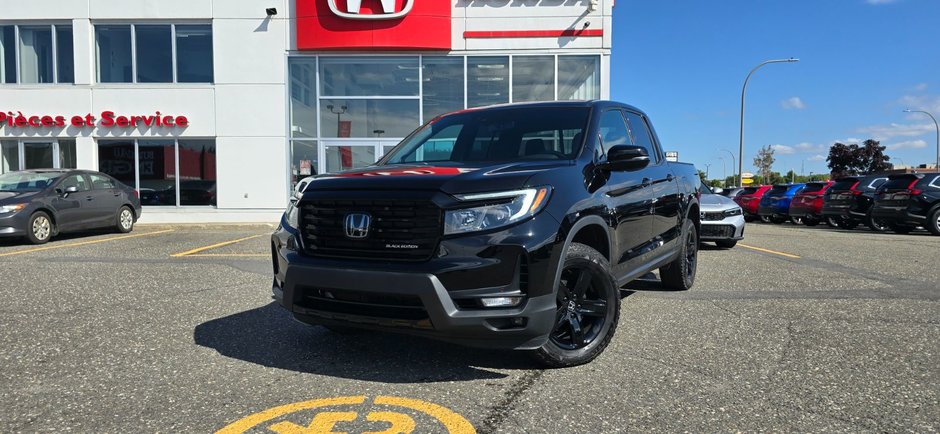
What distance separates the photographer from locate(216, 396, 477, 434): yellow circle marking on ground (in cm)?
255

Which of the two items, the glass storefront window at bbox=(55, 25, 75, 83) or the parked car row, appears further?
the glass storefront window at bbox=(55, 25, 75, 83)

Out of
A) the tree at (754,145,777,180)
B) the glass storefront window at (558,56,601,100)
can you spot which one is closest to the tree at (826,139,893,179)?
the tree at (754,145,777,180)

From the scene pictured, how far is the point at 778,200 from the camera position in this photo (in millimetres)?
19734

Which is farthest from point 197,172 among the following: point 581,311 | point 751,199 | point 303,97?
point 751,199

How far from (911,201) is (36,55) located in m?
23.8

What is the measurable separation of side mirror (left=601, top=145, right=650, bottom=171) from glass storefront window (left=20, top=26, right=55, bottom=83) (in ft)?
60.9

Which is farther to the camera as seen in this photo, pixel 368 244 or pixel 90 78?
pixel 90 78

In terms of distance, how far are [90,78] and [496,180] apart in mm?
17617

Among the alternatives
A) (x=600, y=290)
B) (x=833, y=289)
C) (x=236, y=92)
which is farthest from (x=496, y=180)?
(x=236, y=92)

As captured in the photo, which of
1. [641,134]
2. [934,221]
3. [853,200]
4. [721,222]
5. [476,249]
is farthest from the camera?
[853,200]

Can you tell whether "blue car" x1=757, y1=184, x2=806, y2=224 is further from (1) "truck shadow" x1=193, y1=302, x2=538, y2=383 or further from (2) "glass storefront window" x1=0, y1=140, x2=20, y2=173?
(2) "glass storefront window" x1=0, y1=140, x2=20, y2=173

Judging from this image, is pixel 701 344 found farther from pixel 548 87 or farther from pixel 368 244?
pixel 548 87

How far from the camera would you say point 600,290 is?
350cm

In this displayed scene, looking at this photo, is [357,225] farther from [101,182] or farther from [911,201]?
[911,201]
